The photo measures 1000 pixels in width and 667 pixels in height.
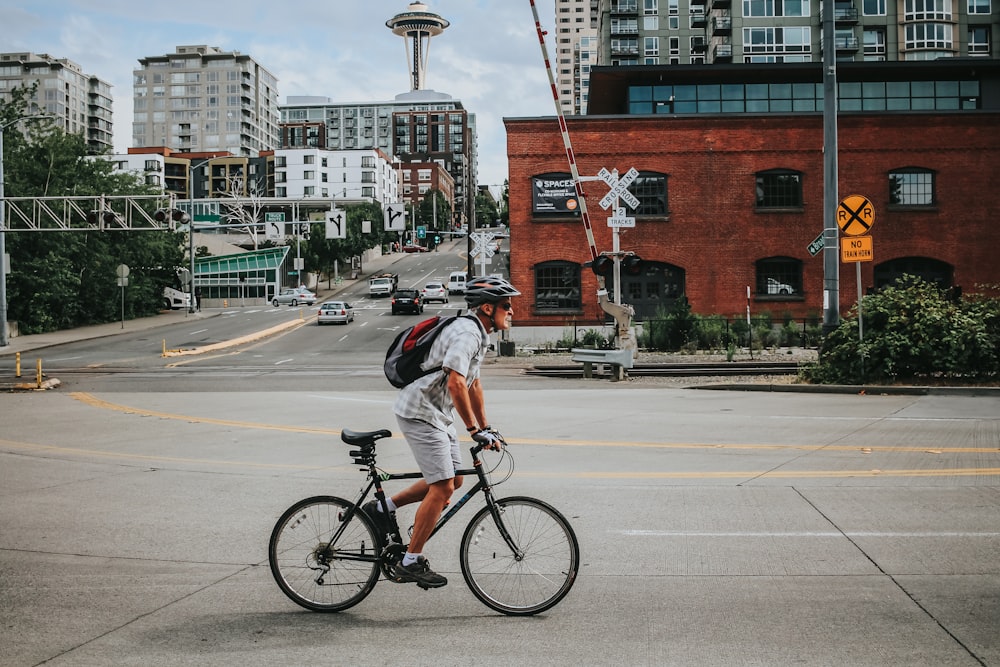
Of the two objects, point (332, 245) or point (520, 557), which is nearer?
point (520, 557)

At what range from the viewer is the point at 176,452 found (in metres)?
12.2

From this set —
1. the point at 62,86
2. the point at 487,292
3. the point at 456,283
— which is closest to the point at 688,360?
the point at 487,292

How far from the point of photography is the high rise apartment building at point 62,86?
16350cm

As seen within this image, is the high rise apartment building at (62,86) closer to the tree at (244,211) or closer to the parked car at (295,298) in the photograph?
the tree at (244,211)

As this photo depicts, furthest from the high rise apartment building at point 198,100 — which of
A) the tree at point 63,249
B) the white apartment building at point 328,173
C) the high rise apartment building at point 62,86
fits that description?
the tree at point 63,249

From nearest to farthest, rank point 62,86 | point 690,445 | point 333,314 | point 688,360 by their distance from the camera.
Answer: point 690,445, point 688,360, point 333,314, point 62,86

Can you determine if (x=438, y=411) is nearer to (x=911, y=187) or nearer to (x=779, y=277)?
(x=779, y=277)

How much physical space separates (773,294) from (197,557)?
122ft

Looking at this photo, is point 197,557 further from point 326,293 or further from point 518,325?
point 326,293

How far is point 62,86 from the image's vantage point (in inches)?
6496

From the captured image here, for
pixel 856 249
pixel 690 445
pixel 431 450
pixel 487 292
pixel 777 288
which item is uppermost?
pixel 777 288

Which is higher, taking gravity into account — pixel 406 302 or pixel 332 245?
pixel 332 245

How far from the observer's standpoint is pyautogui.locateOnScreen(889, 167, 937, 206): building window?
4075 cm

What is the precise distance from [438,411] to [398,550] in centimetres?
85
